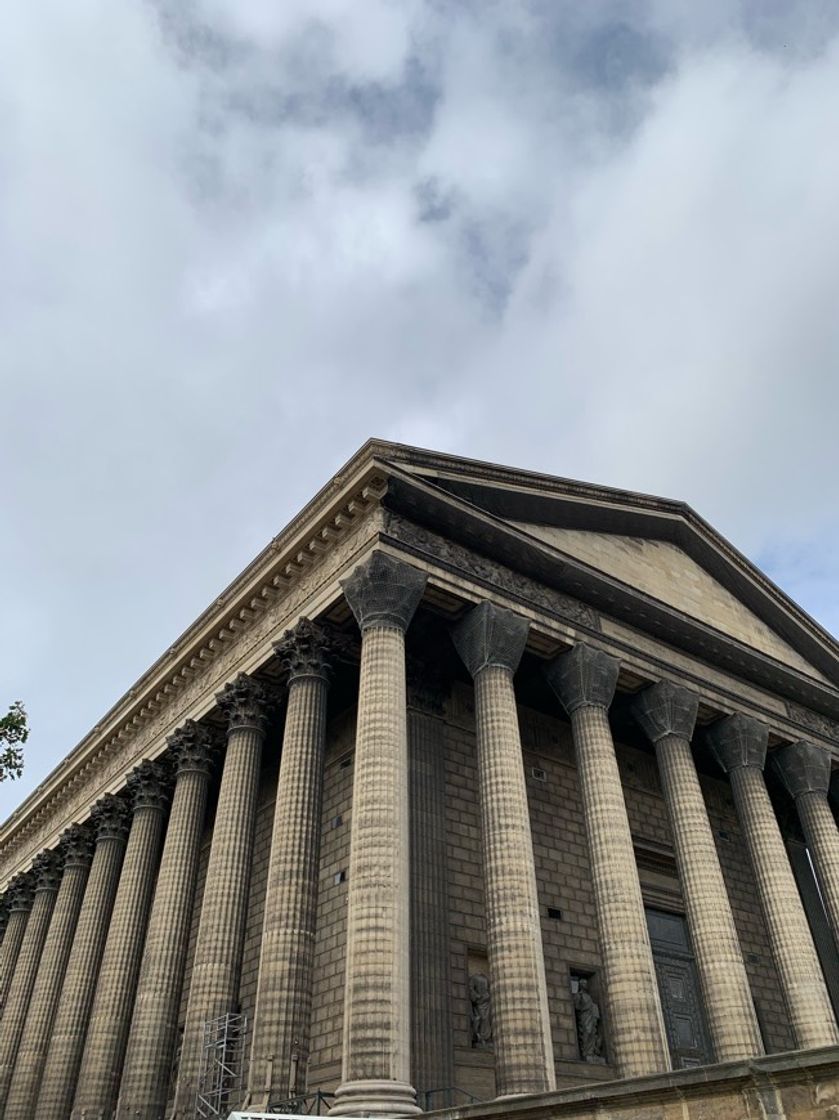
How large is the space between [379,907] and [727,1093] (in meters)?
6.29

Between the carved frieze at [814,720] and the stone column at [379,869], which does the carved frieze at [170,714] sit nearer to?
the stone column at [379,869]

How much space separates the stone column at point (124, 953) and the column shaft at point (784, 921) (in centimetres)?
1436

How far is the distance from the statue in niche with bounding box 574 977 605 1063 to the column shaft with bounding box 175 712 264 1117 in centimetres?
693

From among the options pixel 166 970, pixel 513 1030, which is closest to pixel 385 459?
pixel 513 1030

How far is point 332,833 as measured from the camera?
1884 cm

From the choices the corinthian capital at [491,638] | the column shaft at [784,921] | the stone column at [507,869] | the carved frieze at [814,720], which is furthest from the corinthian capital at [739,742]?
the stone column at [507,869]

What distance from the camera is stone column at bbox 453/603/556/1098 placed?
13.1 metres

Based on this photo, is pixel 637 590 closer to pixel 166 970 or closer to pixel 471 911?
pixel 471 911

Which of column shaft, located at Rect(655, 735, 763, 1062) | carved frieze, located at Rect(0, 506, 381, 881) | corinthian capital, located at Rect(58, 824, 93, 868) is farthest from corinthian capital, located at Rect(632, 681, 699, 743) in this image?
corinthian capital, located at Rect(58, 824, 93, 868)

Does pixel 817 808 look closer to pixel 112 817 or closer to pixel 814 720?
pixel 814 720

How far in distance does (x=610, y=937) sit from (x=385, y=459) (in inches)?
377

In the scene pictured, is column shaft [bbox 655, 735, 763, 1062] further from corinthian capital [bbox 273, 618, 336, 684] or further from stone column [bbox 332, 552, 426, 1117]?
corinthian capital [bbox 273, 618, 336, 684]

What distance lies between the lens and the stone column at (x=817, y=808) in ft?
68.5

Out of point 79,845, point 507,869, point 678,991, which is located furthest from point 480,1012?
point 79,845
